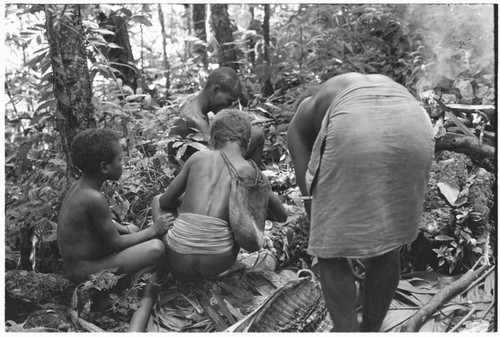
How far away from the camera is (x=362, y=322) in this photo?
2920 millimetres

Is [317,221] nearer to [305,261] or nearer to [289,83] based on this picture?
[305,261]

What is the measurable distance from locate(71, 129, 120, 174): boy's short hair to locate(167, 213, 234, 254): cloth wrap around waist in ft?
1.88

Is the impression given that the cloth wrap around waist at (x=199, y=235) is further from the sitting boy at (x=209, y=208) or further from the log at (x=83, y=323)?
the log at (x=83, y=323)

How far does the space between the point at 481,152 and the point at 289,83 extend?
3.00 m

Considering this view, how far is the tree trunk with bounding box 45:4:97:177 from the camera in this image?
4.11m

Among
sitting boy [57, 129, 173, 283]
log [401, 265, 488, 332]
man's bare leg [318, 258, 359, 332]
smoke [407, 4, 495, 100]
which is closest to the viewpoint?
man's bare leg [318, 258, 359, 332]

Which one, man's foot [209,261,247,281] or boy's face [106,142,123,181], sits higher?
boy's face [106,142,123,181]

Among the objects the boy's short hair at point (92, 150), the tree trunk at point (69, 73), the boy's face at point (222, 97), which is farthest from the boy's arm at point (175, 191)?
the boy's face at point (222, 97)

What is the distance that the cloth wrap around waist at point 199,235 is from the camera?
3398 millimetres

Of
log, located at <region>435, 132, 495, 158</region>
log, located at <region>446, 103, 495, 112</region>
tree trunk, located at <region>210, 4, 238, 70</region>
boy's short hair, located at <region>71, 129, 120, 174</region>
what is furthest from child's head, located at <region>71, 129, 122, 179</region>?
tree trunk, located at <region>210, 4, 238, 70</region>

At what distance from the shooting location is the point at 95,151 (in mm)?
3295

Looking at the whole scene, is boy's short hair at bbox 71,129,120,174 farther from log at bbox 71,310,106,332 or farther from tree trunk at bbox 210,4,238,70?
tree trunk at bbox 210,4,238,70


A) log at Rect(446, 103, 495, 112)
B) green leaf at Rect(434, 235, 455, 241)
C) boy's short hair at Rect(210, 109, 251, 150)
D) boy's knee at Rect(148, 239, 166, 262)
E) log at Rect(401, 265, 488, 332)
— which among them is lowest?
log at Rect(401, 265, 488, 332)

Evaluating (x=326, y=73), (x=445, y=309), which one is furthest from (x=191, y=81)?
(x=445, y=309)
